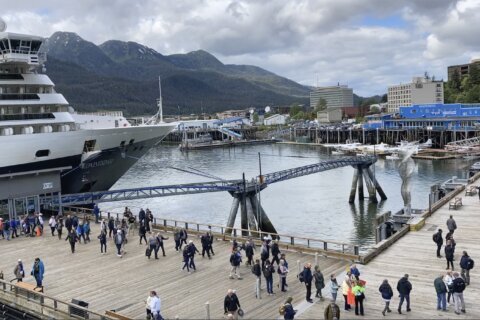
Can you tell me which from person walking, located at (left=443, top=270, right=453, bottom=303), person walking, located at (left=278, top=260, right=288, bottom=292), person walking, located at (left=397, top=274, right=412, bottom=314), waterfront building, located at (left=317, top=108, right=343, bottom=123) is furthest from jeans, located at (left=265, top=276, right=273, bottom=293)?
waterfront building, located at (left=317, top=108, right=343, bottom=123)

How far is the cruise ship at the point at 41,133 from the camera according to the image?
33125mm

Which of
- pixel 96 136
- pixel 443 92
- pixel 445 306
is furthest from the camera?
pixel 443 92

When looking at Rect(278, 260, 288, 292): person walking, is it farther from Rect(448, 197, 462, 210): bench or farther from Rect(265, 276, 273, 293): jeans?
Rect(448, 197, 462, 210): bench

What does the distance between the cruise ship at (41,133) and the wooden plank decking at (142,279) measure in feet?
37.4

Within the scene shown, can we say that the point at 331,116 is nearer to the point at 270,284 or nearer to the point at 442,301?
the point at 270,284

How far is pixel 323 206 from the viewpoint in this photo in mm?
49469

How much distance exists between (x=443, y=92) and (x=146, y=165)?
11012cm

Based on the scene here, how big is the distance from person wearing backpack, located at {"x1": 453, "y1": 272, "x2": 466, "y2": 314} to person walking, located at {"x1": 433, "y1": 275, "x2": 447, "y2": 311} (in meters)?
0.26

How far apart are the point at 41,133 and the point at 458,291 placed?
1111 inches

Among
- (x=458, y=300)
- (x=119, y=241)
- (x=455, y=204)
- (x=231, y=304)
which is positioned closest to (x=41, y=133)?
(x=119, y=241)

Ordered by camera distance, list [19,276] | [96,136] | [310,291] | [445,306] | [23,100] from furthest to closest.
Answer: [96,136] → [23,100] → [19,276] → [310,291] → [445,306]

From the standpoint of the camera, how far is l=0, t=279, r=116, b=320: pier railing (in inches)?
567

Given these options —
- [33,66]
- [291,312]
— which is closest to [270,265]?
[291,312]

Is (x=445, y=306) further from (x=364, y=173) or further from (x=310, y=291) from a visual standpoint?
(x=364, y=173)
